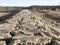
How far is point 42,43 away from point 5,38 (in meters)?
0.91

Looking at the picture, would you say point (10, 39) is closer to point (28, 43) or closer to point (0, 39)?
point (0, 39)

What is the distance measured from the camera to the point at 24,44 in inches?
174

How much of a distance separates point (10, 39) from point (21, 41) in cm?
48

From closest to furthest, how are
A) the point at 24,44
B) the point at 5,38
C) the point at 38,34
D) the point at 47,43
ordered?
the point at 24,44 → the point at 47,43 → the point at 5,38 → the point at 38,34

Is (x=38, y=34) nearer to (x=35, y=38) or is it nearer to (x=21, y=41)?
(x=35, y=38)

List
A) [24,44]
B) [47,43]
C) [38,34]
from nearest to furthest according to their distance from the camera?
[24,44]
[47,43]
[38,34]

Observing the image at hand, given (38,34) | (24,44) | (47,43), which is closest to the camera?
(24,44)

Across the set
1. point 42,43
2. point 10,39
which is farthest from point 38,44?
point 10,39

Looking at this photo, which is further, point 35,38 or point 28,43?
point 35,38

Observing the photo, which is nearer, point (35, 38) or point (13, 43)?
point (13, 43)

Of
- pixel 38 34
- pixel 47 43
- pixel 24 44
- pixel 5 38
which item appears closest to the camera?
pixel 24 44

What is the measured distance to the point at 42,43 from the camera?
4598 millimetres

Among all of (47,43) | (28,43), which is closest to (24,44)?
(28,43)

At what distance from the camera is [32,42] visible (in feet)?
15.2
